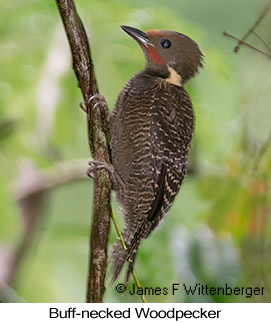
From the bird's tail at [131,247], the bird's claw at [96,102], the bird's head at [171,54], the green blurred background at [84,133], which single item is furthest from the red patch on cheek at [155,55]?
the bird's tail at [131,247]

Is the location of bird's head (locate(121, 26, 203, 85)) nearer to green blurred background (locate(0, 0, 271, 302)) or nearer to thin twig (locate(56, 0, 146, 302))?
green blurred background (locate(0, 0, 271, 302))

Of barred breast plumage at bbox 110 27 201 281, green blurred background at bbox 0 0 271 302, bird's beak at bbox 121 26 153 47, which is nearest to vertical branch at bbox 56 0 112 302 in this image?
barred breast plumage at bbox 110 27 201 281

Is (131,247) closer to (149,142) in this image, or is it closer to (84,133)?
(149,142)

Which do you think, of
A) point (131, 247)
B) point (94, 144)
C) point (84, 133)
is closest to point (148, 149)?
point (131, 247)

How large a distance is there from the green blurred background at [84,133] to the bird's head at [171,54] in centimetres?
23

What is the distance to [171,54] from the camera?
10.8ft

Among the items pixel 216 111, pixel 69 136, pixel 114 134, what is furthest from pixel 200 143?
pixel 114 134

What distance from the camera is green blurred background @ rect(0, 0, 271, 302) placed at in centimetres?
359

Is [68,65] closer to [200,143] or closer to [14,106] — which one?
[14,106]

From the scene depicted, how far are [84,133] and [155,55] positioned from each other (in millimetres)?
1375

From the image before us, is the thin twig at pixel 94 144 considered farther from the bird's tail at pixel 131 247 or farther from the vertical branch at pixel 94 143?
the bird's tail at pixel 131 247

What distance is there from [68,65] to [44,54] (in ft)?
0.46

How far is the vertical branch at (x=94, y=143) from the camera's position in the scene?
2.38 meters

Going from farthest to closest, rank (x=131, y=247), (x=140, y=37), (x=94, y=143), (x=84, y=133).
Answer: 1. (x=84, y=133)
2. (x=140, y=37)
3. (x=131, y=247)
4. (x=94, y=143)
